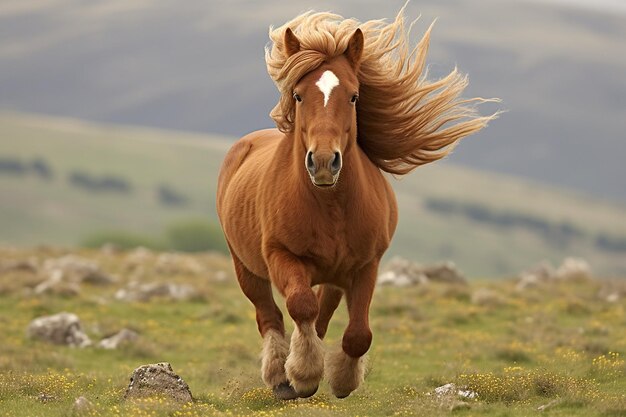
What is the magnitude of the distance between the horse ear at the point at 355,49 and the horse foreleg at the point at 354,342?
2012 millimetres

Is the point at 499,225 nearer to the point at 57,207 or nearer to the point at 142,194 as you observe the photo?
the point at 142,194

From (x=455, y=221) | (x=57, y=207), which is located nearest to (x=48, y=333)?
(x=57, y=207)

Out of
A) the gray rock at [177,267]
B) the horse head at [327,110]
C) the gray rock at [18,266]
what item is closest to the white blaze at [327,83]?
the horse head at [327,110]

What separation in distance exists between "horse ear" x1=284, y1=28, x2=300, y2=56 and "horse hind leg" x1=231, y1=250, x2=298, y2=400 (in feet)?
9.92

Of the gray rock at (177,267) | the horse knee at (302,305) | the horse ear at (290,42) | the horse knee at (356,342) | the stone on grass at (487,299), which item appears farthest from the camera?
the gray rock at (177,267)

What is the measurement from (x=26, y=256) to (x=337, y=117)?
27269 mm

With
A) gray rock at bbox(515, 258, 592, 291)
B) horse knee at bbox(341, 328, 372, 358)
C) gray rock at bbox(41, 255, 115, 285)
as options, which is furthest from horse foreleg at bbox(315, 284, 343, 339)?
gray rock at bbox(41, 255, 115, 285)

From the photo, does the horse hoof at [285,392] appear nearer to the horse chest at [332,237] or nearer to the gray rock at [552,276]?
the horse chest at [332,237]

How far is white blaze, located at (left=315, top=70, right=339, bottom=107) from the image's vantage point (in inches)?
346

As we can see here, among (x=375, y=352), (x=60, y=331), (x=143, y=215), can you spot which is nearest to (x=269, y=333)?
(x=375, y=352)

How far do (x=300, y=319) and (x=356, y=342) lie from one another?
2.48ft

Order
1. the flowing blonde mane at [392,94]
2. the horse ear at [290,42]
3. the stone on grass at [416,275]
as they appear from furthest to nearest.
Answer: the stone on grass at [416,275] < the flowing blonde mane at [392,94] < the horse ear at [290,42]

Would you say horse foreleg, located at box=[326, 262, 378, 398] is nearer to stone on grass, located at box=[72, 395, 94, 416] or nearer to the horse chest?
the horse chest

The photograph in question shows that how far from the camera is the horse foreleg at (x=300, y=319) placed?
29.8 ft
